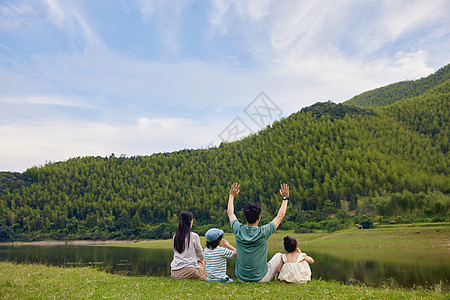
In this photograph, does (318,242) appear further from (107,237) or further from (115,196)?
(115,196)

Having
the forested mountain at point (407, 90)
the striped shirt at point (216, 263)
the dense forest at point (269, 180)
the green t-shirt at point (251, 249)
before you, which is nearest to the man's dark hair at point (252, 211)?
the green t-shirt at point (251, 249)

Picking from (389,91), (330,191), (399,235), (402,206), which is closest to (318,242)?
(399,235)

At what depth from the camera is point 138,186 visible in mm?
109750

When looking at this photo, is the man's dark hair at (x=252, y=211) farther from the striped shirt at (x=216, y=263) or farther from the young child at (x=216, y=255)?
the striped shirt at (x=216, y=263)

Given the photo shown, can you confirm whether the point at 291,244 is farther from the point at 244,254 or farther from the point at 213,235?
the point at 213,235

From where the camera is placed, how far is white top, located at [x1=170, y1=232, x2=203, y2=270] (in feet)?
27.7

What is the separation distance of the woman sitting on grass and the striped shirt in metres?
0.40

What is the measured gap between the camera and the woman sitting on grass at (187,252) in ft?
27.0

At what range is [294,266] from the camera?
308 inches

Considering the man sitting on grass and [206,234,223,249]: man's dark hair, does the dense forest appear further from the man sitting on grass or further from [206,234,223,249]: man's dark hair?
the man sitting on grass

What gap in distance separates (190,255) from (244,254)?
208 centimetres

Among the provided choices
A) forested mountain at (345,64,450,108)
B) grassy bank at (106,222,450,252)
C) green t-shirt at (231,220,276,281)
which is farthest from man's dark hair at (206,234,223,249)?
forested mountain at (345,64,450,108)

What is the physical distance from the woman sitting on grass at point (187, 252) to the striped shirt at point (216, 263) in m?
0.40

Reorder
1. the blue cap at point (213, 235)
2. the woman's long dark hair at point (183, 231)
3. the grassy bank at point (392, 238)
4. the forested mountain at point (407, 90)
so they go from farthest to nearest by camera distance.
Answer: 1. the forested mountain at point (407, 90)
2. the grassy bank at point (392, 238)
3. the woman's long dark hair at point (183, 231)
4. the blue cap at point (213, 235)
